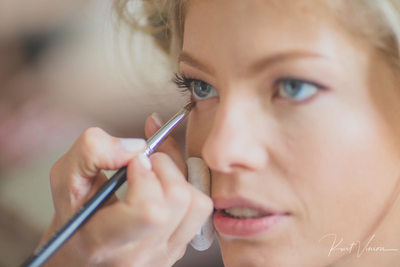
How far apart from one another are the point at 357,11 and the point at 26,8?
1003mm

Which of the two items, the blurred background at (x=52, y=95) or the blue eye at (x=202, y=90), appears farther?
the blurred background at (x=52, y=95)

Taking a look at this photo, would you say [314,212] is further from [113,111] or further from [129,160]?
[113,111]

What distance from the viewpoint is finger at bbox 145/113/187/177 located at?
0.74 metres

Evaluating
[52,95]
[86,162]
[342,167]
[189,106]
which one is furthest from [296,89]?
[52,95]

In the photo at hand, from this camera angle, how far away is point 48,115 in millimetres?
1321

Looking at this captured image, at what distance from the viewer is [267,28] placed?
61cm

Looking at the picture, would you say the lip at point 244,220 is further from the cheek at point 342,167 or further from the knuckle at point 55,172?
the knuckle at point 55,172

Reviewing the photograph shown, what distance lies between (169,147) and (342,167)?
0.28 meters

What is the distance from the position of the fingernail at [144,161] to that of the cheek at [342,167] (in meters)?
0.19

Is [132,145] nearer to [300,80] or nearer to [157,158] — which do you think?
[157,158]

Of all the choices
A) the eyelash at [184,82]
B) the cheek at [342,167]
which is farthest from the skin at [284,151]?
the eyelash at [184,82]

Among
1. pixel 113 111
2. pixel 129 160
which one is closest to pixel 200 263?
pixel 113 111

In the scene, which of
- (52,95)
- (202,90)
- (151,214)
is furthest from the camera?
(52,95)

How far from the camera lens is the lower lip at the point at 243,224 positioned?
64cm
